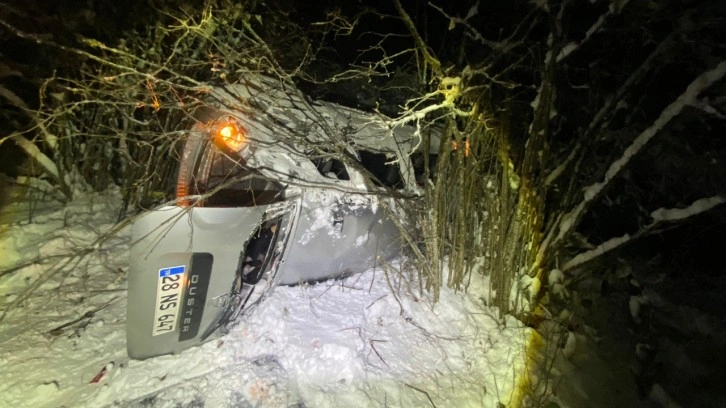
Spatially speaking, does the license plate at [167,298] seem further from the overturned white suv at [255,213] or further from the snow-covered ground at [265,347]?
the snow-covered ground at [265,347]

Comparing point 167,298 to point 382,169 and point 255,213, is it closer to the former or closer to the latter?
point 255,213

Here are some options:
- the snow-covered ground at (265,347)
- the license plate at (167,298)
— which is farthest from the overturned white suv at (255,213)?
the snow-covered ground at (265,347)

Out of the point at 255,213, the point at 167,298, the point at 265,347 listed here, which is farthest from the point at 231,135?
the point at 265,347

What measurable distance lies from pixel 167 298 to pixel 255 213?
2.65 ft

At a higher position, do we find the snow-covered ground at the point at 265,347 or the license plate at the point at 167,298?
the license plate at the point at 167,298

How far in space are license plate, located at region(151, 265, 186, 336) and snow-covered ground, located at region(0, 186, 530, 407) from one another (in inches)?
16.1

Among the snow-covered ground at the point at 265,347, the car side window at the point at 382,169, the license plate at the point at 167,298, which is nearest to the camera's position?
the license plate at the point at 167,298

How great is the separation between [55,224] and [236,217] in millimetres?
3372

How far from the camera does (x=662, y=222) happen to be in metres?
3.36

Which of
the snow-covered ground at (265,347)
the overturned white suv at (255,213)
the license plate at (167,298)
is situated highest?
the overturned white suv at (255,213)

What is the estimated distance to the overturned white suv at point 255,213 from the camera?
8.42 feet

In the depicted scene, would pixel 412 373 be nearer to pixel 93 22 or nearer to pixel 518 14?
pixel 518 14

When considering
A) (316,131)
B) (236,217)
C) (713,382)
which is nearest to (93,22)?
(316,131)

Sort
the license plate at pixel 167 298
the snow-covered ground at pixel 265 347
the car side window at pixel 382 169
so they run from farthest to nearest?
1. the car side window at pixel 382 169
2. the snow-covered ground at pixel 265 347
3. the license plate at pixel 167 298
